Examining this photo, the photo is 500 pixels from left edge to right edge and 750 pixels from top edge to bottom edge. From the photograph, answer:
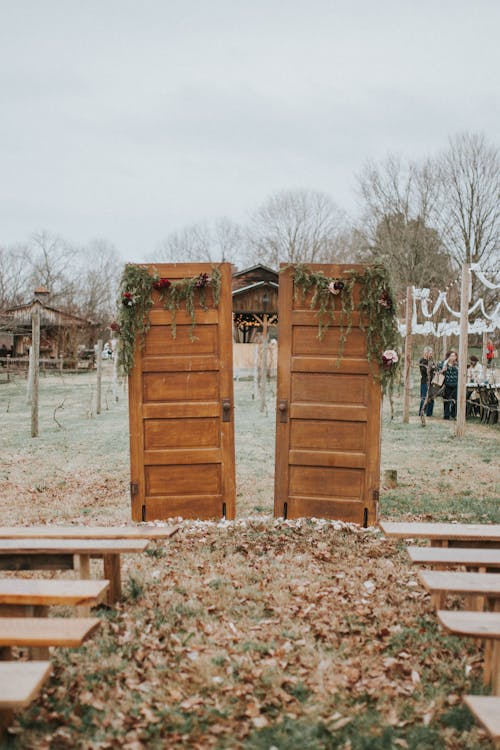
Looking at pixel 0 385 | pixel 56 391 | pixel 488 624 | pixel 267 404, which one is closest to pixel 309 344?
pixel 488 624

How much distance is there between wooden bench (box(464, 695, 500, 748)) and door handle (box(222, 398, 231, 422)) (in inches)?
157

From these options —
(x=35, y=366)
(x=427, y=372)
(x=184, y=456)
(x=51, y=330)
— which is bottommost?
(x=184, y=456)

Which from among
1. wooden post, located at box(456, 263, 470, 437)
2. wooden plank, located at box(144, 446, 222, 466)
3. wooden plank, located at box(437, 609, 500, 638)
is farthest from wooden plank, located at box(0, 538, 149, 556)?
wooden post, located at box(456, 263, 470, 437)

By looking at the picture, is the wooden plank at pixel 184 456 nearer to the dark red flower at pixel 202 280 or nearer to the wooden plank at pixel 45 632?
the dark red flower at pixel 202 280

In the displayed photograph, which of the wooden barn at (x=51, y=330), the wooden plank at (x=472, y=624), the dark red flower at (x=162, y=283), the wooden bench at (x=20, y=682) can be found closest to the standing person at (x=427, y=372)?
the dark red flower at (x=162, y=283)

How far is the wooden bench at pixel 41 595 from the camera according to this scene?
3000 millimetres

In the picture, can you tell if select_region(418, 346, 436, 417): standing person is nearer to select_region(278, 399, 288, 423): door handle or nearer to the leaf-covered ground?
the leaf-covered ground

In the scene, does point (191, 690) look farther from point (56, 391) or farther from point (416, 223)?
point (416, 223)

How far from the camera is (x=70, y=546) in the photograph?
3717mm

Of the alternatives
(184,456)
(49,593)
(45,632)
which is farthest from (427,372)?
(45,632)

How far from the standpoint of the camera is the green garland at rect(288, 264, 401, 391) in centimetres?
590

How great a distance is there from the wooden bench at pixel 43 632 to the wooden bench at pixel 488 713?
158cm

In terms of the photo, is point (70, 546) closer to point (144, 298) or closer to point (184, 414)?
point (184, 414)

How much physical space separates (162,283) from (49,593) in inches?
140
